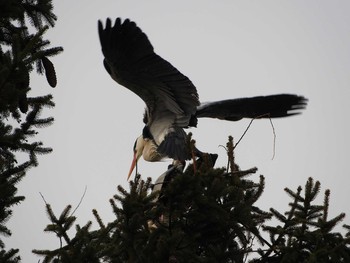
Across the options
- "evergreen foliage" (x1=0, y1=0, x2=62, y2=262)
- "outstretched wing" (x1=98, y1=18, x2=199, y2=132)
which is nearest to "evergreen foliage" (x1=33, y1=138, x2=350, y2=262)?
"evergreen foliage" (x1=0, y1=0, x2=62, y2=262)

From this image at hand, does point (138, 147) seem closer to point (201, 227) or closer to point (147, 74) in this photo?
point (147, 74)

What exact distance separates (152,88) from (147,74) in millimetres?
266

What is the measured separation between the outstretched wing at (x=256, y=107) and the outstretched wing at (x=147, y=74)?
0.74 m

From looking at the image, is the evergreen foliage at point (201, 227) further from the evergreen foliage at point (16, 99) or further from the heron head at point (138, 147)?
the heron head at point (138, 147)

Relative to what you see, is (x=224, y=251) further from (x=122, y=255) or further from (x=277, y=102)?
(x=277, y=102)

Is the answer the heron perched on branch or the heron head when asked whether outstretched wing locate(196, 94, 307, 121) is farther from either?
the heron head

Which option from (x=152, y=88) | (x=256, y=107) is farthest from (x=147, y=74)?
(x=256, y=107)

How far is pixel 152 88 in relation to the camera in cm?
600

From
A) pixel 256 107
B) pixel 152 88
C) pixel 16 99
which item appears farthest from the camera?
pixel 256 107

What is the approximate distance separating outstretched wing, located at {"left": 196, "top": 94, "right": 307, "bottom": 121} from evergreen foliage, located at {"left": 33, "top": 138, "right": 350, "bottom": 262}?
2.82 metres

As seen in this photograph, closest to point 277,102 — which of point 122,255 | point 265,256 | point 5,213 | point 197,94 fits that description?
point 197,94

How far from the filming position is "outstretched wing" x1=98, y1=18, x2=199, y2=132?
221 inches

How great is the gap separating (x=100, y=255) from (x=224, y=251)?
1.00 metres

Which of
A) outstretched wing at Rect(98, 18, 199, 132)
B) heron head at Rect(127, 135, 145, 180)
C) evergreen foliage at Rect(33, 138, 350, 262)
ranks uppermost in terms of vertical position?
outstretched wing at Rect(98, 18, 199, 132)
